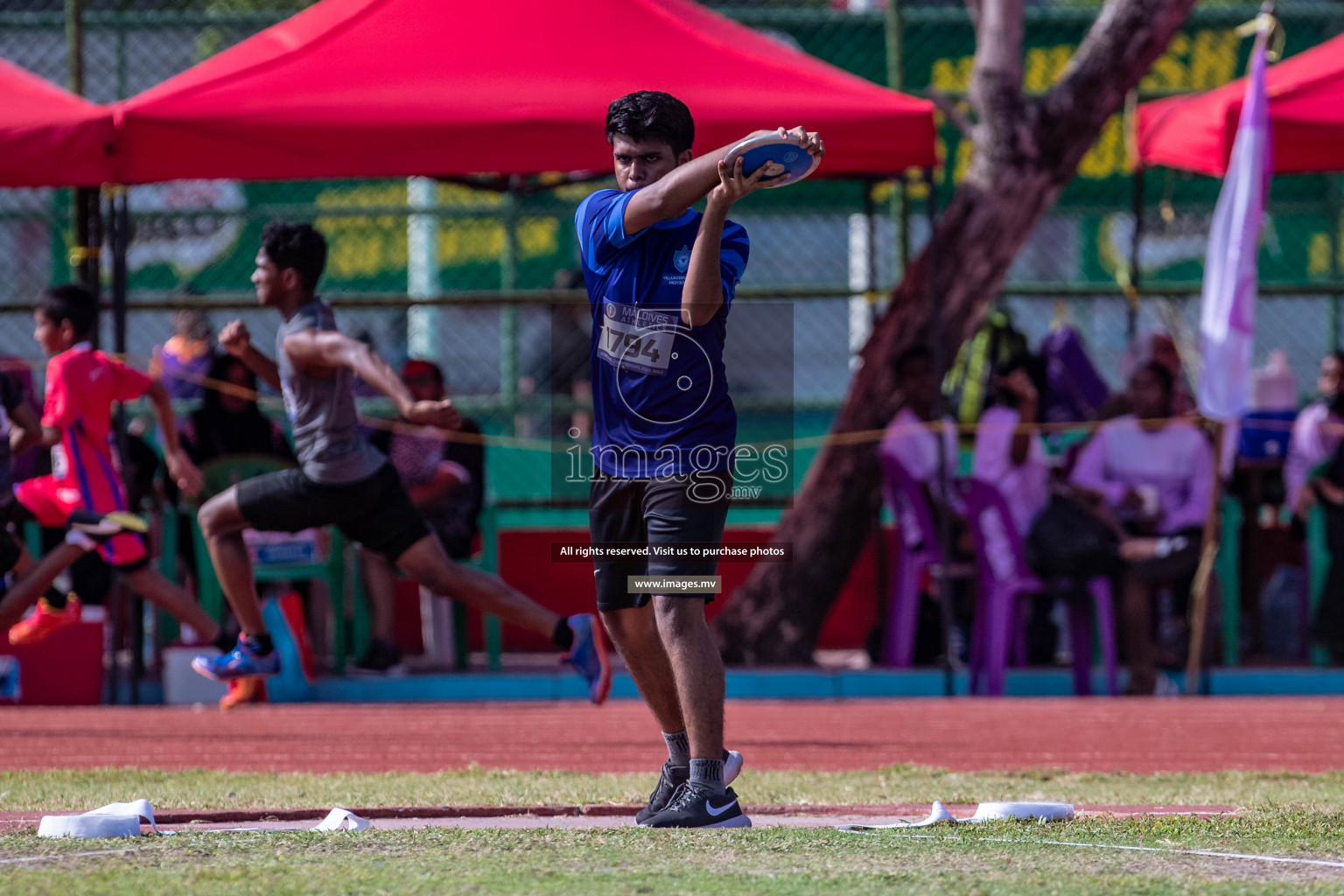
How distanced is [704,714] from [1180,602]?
567 centimetres

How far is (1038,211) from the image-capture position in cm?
1058

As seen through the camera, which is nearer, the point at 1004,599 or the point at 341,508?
the point at 341,508

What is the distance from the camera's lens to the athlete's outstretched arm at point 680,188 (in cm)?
415

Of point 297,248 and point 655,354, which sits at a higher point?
point 297,248

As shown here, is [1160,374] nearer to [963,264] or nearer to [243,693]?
[963,264]

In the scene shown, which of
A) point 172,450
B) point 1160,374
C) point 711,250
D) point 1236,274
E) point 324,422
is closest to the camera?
point 711,250

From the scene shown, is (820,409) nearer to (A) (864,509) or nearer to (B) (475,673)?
(A) (864,509)

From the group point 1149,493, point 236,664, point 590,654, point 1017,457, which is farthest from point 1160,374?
point 236,664

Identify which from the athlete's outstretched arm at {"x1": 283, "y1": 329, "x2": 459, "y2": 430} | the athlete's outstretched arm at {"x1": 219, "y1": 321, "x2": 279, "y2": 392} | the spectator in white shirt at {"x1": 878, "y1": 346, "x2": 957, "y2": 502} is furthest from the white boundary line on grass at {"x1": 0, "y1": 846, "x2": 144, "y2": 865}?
the spectator in white shirt at {"x1": 878, "y1": 346, "x2": 957, "y2": 502}

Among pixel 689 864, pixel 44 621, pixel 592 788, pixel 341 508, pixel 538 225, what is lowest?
pixel 592 788

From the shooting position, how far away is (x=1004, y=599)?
31.0ft

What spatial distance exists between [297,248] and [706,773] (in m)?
3.06

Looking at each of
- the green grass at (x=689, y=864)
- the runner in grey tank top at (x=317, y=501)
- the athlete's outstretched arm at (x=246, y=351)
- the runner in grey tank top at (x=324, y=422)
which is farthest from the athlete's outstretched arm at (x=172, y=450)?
the green grass at (x=689, y=864)

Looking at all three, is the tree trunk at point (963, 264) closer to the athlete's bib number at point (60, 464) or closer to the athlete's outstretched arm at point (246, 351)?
the athlete's bib number at point (60, 464)
